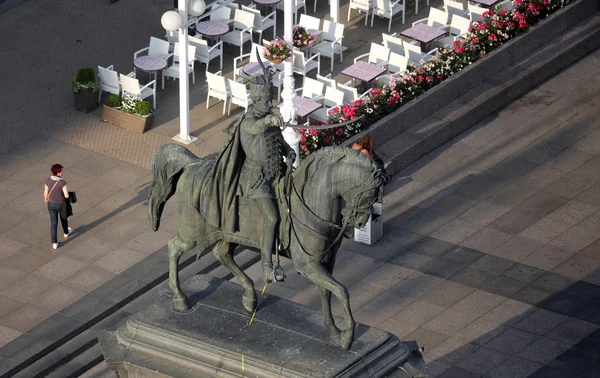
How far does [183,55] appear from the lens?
37.8 metres

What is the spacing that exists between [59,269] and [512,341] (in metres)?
8.53

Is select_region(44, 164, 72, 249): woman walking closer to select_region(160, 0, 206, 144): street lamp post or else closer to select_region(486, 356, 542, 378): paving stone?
select_region(160, 0, 206, 144): street lamp post

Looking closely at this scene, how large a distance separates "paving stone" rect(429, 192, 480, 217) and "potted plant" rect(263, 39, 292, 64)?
422cm

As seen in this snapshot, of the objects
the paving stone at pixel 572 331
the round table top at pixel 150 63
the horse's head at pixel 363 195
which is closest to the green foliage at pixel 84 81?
the round table top at pixel 150 63

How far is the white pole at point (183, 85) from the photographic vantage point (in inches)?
1480

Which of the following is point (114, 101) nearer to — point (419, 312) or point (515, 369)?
point (419, 312)

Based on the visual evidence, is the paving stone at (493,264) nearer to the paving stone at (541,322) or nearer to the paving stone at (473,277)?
the paving stone at (473,277)

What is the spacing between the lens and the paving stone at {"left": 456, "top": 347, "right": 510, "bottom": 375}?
30.5 meters

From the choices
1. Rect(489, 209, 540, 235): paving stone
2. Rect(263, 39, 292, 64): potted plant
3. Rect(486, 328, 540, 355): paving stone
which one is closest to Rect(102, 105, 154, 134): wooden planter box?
Rect(263, 39, 292, 64): potted plant

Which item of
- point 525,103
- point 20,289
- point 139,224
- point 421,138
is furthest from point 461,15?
point 20,289

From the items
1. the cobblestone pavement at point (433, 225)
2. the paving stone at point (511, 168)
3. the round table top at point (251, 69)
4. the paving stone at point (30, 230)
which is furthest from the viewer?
the round table top at point (251, 69)

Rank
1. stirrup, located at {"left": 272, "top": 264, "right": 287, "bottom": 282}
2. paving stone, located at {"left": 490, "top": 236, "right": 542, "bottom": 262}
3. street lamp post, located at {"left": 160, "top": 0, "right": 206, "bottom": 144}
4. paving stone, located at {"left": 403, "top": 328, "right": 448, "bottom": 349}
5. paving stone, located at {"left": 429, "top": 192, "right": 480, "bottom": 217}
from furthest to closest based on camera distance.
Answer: street lamp post, located at {"left": 160, "top": 0, "right": 206, "bottom": 144}
paving stone, located at {"left": 429, "top": 192, "right": 480, "bottom": 217}
paving stone, located at {"left": 490, "top": 236, "right": 542, "bottom": 262}
paving stone, located at {"left": 403, "top": 328, "right": 448, "bottom": 349}
stirrup, located at {"left": 272, "top": 264, "right": 287, "bottom": 282}

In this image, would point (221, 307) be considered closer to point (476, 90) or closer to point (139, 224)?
point (139, 224)

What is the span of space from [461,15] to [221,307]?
17.1 m
